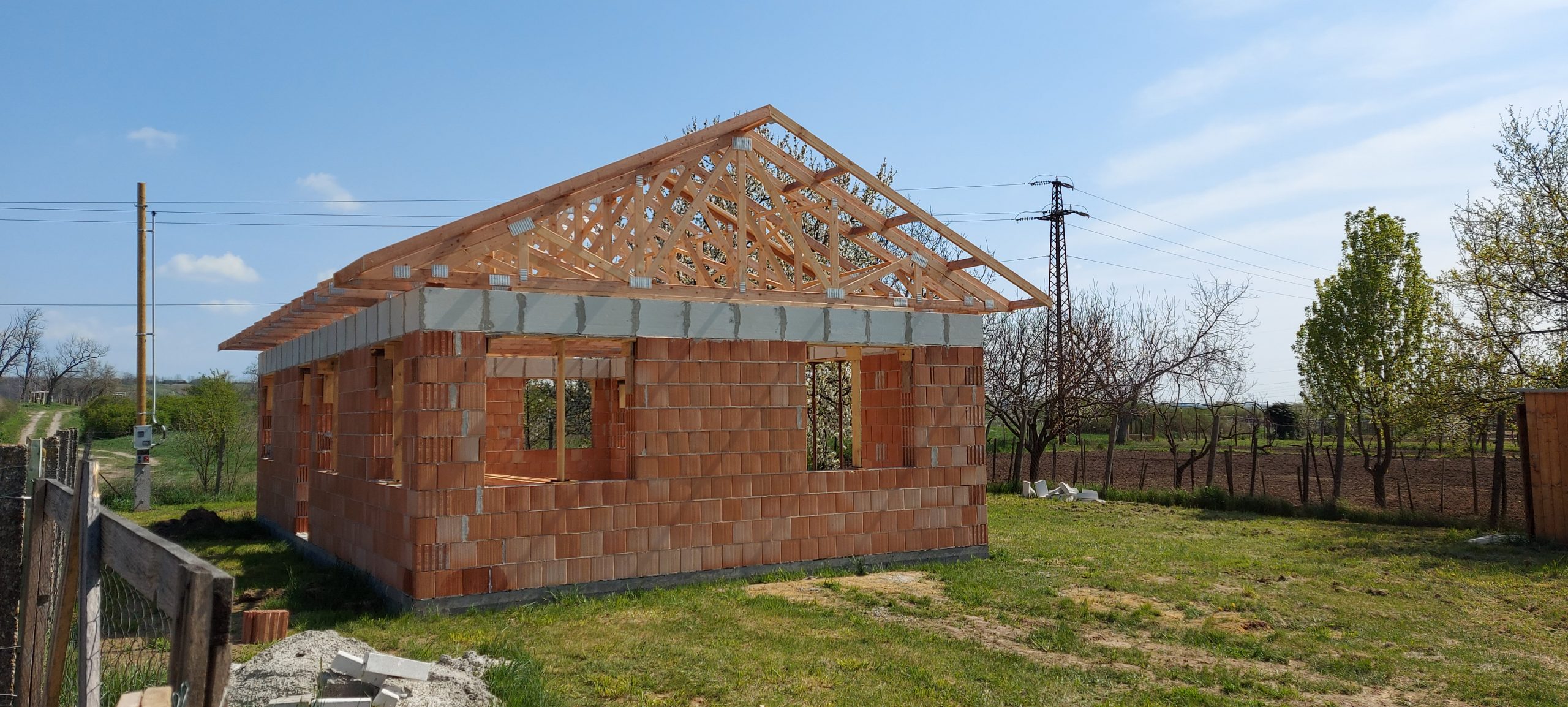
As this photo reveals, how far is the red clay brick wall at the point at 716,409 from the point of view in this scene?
988cm

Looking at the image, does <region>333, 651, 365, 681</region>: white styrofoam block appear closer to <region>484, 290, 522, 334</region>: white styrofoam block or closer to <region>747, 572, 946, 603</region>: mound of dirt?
<region>484, 290, 522, 334</region>: white styrofoam block

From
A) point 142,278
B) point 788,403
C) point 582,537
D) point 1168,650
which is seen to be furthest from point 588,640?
point 142,278

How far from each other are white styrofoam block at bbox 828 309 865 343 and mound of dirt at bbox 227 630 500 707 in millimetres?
5556

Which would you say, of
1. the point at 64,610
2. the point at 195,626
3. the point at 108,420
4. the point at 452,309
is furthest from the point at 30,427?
the point at 195,626

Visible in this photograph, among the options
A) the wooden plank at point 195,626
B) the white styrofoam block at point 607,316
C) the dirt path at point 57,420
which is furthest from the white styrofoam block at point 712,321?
the dirt path at point 57,420

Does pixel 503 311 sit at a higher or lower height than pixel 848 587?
higher

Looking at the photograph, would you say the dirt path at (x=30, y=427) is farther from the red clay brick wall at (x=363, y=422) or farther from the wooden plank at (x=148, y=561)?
the wooden plank at (x=148, y=561)

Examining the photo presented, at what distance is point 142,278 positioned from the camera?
19.3m

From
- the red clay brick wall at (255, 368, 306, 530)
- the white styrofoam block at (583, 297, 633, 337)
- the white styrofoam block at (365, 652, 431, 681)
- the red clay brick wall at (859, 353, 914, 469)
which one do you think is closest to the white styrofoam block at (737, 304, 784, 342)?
the white styrofoam block at (583, 297, 633, 337)

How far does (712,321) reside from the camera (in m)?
10.2

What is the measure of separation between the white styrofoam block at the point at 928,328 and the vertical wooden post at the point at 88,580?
29.9ft

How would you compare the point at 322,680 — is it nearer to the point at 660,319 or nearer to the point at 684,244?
the point at 660,319

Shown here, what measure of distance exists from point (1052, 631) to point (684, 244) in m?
6.53

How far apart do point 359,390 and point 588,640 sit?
4.69 metres
